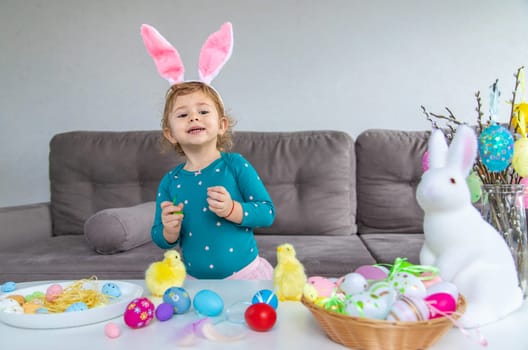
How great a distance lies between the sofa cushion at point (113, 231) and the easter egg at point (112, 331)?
3.25 ft

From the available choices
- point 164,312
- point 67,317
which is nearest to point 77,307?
point 67,317

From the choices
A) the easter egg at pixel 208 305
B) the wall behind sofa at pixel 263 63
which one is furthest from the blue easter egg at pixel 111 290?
the wall behind sofa at pixel 263 63

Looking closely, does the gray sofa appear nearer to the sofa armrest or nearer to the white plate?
the sofa armrest

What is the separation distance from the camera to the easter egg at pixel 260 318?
703mm

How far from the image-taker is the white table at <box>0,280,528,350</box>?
0.65 m

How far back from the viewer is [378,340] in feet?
1.95

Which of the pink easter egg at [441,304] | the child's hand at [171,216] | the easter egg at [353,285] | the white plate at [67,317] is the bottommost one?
the white plate at [67,317]

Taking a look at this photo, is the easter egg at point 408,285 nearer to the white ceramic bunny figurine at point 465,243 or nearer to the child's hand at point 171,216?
the white ceramic bunny figurine at point 465,243

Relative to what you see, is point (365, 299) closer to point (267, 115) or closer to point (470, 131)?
point (470, 131)

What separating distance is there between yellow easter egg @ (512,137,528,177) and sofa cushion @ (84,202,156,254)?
1.27 m

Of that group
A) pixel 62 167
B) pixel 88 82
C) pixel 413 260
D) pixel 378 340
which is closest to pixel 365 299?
pixel 378 340

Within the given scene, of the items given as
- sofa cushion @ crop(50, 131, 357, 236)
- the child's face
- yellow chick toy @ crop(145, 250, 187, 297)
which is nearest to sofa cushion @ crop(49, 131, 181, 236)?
sofa cushion @ crop(50, 131, 357, 236)

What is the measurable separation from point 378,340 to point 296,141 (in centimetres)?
159

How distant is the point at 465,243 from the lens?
2.37 ft
